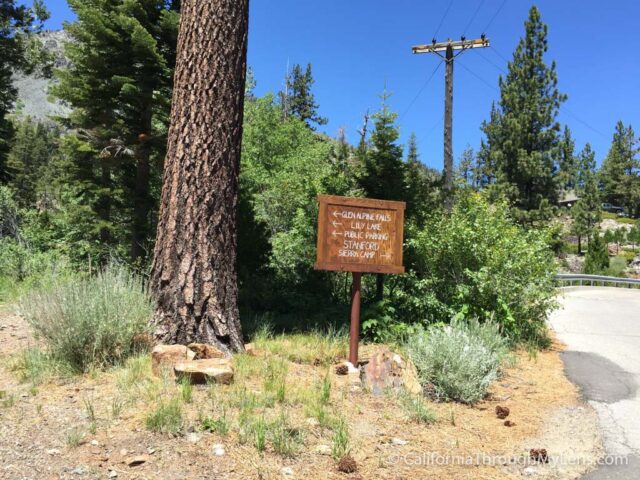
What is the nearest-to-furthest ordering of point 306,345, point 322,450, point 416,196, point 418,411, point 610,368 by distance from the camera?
point 322,450, point 418,411, point 306,345, point 610,368, point 416,196

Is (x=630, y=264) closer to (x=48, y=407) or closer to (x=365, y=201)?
(x=365, y=201)

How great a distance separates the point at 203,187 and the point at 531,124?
32.4 metres

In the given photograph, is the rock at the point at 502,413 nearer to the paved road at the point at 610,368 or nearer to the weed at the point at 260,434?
the paved road at the point at 610,368

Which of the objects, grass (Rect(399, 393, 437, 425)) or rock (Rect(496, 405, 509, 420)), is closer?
grass (Rect(399, 393, 437, 425))

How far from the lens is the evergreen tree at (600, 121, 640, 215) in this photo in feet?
221

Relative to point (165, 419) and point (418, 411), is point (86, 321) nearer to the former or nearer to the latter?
point (165, 419)

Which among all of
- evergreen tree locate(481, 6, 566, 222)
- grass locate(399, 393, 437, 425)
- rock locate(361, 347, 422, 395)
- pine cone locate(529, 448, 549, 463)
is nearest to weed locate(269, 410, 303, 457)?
grass locate(399, 393, 437, 425)

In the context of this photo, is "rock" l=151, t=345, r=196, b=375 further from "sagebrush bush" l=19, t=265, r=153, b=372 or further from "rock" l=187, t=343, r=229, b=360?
"sagebrush bush" l=19, t=265, r=153, b=372

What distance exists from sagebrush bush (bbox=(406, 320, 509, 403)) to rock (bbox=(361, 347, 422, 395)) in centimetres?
18

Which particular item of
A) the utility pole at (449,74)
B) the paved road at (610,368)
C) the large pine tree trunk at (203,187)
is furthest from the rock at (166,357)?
the utility pole at (449,74)

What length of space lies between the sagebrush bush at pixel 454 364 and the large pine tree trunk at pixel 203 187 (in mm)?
2083

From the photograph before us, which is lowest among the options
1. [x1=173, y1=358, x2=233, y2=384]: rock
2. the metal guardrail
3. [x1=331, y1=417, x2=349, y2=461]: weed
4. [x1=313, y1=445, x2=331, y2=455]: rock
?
[x1=313, y1=445, x2=331, y2=455]: rock

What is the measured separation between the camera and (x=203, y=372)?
4137 millimetres

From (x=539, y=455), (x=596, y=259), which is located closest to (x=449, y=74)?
(x=539, y=455)
